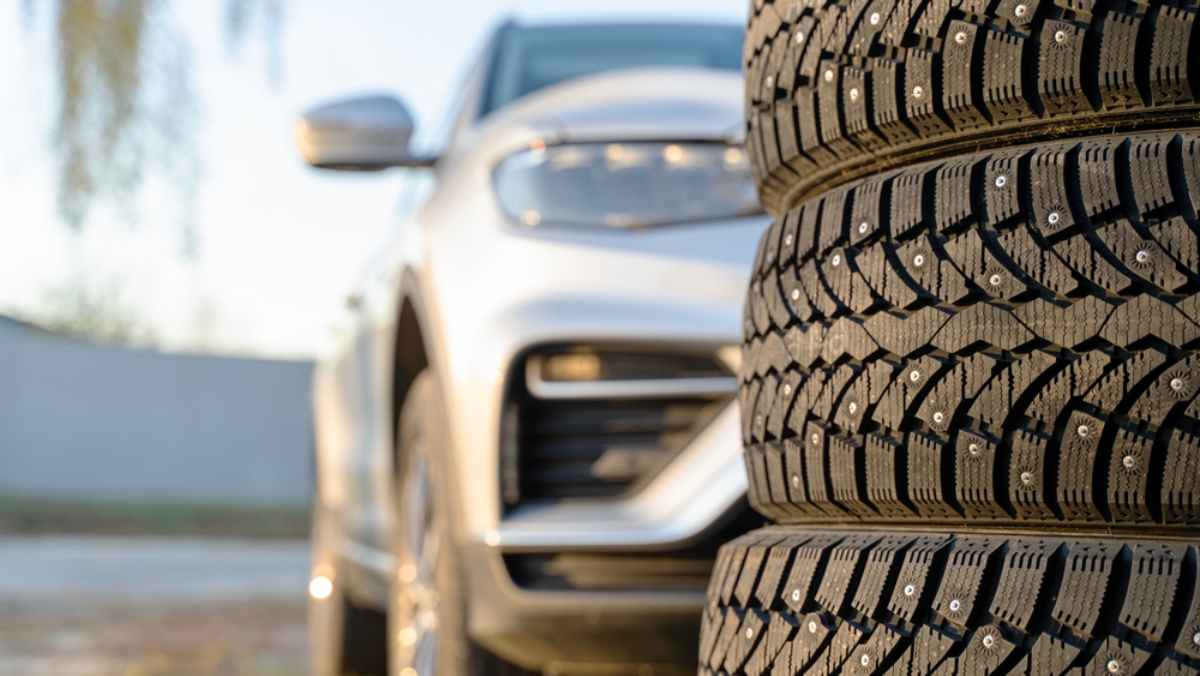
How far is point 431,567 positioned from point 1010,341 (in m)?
1.88

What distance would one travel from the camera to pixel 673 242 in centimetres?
264

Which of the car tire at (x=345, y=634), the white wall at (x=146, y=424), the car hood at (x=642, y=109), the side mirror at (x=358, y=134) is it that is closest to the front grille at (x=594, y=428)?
the car hood at (x=642, y=109)

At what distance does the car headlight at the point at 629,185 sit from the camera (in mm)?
2691

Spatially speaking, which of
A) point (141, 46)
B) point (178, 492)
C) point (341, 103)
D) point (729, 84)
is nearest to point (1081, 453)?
point (729, 84)

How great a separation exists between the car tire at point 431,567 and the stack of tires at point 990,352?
1.22 m

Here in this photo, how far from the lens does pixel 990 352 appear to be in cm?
131

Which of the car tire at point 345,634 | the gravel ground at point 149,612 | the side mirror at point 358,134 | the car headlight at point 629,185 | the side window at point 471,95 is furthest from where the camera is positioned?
the gravel ground at point 149,612

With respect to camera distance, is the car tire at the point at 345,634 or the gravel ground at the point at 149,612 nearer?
the car tire at the point at 345,634

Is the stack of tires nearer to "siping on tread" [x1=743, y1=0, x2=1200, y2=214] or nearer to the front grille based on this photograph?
"siping on tread" [x1=743, y1=0, x2=1200, y2=214]

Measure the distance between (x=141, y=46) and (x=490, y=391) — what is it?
636cm

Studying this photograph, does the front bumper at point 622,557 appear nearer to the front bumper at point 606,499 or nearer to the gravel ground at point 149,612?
the front bumper at point 606,499

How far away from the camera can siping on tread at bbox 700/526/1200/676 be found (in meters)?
1.20

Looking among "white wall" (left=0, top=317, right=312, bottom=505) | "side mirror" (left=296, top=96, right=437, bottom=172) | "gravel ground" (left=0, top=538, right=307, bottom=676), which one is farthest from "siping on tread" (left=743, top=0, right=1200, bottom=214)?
"white wall" (left=0, top=317, right=312, bottom=505)

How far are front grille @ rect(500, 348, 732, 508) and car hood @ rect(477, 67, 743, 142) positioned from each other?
1.15ft
